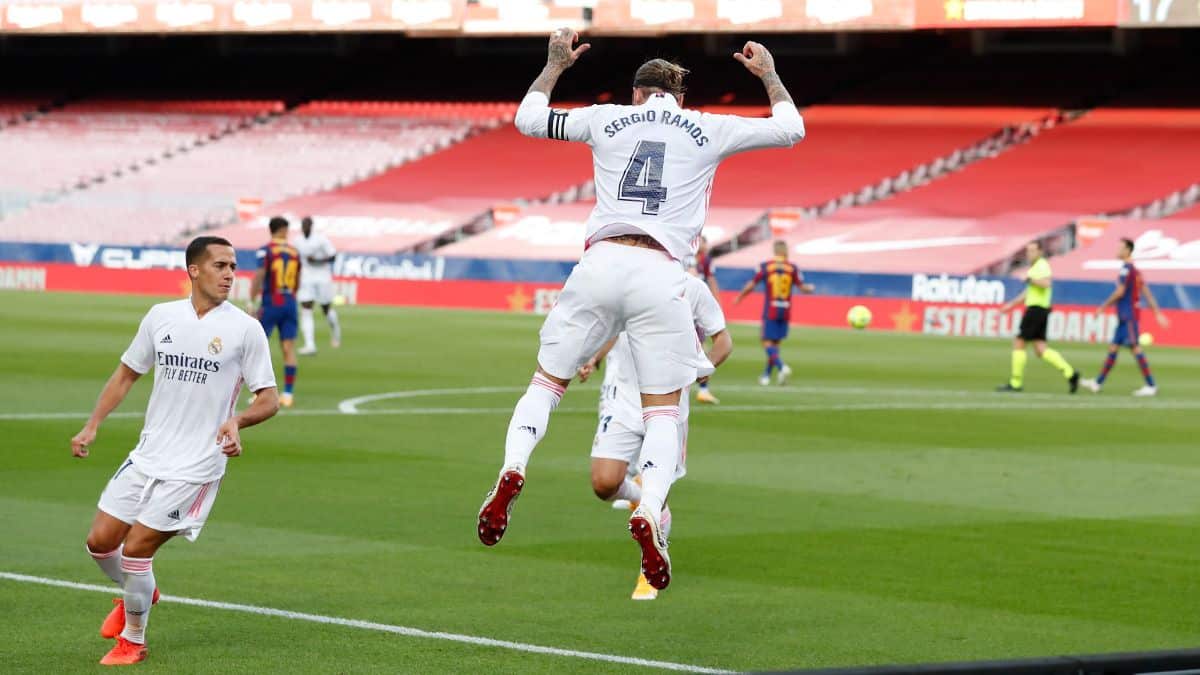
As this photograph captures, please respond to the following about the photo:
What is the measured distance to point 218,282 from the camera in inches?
320

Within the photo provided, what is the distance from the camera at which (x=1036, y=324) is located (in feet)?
83.6

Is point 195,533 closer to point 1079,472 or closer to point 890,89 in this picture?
point 1079,472

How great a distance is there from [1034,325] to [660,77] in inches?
705

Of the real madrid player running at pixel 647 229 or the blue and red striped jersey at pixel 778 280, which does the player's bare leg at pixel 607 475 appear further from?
the blue and red striped jersey at pixel 778 280

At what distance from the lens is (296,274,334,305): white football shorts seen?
30.6 m

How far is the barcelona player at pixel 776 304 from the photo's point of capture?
25672mm

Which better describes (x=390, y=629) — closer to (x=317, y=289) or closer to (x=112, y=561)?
(x=112, y=561)

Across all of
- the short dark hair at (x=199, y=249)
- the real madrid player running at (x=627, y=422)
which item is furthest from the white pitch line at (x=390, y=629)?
the short dark hair at (x=199, y=249)

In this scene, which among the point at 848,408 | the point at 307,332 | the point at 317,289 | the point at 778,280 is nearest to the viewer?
the point at 848,408

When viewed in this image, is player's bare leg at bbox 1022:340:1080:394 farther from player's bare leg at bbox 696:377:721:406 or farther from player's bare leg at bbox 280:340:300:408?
player's bare leg at bbox 280:340:300:408

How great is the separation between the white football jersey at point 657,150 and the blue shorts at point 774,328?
1727cm

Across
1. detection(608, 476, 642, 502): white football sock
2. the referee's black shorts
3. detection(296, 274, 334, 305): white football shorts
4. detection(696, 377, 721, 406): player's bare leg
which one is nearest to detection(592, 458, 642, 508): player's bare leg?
Answer: detection(608, 476, 642, 502): white football sock

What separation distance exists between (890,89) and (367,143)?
1719 cm

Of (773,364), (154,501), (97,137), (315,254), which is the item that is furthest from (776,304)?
(97,137)
